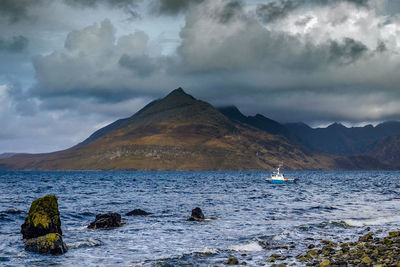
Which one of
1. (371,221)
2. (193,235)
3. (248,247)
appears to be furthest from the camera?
(371,221)

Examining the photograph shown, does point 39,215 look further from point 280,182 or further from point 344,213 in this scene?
point 280,182

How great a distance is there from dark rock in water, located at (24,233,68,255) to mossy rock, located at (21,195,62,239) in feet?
7.10

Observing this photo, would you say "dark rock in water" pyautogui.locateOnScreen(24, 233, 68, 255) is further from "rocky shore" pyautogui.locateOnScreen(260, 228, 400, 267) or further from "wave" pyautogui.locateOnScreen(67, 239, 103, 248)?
"rocky shore" pyautogui.locateOnScreen(260, 228, 400, 267)

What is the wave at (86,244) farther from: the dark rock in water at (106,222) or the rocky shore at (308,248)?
the dark rock in water at (106,222)

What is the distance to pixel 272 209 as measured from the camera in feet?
173

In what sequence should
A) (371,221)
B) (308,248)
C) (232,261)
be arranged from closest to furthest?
(232,261) < (308,248) < (371,221)

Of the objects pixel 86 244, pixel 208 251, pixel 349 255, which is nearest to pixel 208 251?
pixel 208 251

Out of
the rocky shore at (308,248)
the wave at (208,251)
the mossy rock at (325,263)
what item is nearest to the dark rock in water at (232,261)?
the rocky shore at (308,248)

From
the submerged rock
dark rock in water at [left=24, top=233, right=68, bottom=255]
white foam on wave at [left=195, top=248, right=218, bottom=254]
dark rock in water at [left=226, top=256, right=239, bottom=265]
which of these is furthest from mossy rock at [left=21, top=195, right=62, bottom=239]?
dark rock in water at [left=226, top=256, right=239, bottom=265]

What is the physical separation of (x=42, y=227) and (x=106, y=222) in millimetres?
8747

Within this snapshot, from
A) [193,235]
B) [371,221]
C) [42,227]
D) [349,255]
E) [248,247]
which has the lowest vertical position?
[371,221]

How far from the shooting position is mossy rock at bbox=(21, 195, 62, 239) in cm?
2838

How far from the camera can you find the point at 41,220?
2848 cm

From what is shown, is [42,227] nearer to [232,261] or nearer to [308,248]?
[232,261]
